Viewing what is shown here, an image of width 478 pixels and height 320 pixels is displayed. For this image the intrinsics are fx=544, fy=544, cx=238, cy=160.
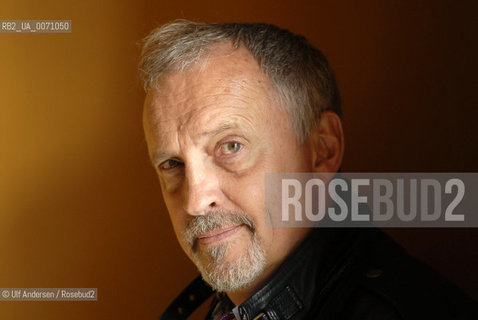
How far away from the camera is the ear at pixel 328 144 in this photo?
3.74ft

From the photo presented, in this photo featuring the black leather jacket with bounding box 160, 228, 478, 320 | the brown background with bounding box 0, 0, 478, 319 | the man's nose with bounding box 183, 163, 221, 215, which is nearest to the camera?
the black leather jacket with bounding box 160, 228, 478, 320

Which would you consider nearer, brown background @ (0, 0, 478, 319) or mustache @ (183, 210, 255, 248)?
mustache @ (183, 210, 255, 248)

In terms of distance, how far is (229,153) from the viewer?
3.46 feet

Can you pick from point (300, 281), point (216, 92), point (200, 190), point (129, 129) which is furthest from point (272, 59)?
point (129, 129)

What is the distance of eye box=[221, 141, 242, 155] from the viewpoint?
1058mm

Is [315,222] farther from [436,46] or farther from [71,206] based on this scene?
[71,206]

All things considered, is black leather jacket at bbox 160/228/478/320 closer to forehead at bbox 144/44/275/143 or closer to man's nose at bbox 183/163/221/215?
man's nose at bbox 183/163/221/215

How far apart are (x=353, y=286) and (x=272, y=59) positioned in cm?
47

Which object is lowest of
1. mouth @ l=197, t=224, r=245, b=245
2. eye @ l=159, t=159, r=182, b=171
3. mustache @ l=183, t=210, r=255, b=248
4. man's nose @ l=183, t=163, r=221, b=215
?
mouth @ l=197, t=224, r=245, b=245

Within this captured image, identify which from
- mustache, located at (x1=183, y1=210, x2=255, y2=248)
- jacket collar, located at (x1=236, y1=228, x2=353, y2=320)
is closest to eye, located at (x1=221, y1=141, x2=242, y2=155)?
mustache, located at (x1=183, y1=210, x2=255, y2=248)

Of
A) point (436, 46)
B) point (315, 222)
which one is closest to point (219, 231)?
point (315, 222)

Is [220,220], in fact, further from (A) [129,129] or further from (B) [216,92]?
(A) [129,129]

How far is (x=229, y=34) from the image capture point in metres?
1.11

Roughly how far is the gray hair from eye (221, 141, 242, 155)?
12 centimetres
